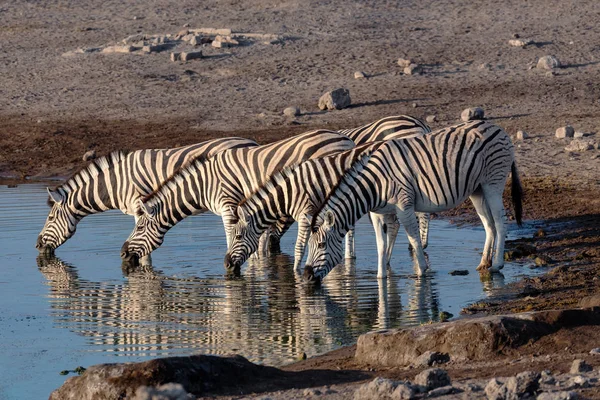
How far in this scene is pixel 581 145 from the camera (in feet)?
57.4

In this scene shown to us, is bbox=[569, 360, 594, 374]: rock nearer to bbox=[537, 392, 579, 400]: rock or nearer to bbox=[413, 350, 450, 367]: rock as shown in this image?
bbox=[537, 392, 579, 400]: rock

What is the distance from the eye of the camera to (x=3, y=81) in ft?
78.5

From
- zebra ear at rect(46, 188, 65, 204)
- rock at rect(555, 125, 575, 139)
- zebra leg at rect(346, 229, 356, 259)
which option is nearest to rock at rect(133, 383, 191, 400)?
zebra leg at rect(346, 229, 356, 259)

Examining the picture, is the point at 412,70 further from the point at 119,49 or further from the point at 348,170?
the point at 348,170

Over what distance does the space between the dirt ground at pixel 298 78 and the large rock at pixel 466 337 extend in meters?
7.51

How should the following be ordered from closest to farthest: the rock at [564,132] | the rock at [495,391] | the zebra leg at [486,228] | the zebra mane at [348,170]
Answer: the rock at [495,391] < the zebra mane at [348,170] < the zebra leg at [486,228] < the rock at [564,132]

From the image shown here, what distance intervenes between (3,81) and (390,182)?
14084mm

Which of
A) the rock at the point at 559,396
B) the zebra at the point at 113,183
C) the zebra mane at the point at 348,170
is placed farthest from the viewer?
the zebra at the point at 113,183

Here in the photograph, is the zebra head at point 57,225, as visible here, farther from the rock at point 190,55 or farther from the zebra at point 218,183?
the rock at point 190,55

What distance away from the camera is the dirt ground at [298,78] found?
65.3 ft

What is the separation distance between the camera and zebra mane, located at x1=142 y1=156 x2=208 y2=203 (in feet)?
44.7

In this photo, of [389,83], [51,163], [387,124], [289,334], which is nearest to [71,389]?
[289,334]

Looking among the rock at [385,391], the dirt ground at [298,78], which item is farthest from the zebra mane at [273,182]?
the rock at [385,391]

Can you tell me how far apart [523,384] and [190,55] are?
59.7 feet
